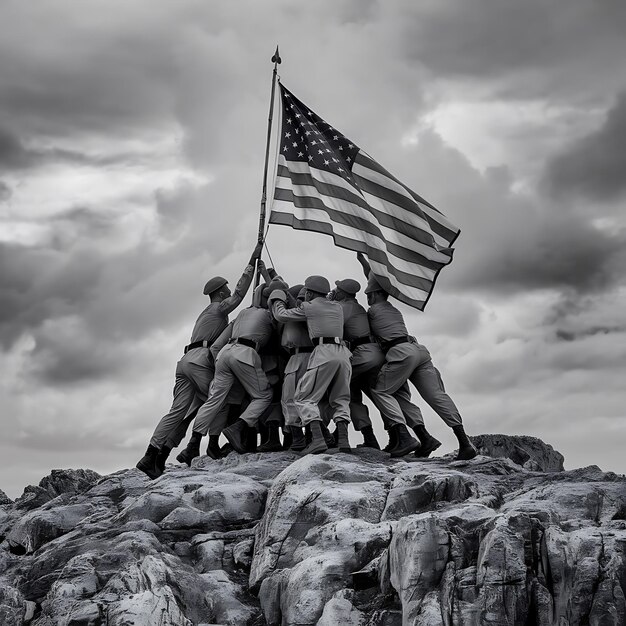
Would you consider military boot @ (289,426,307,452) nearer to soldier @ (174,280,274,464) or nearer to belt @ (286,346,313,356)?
soldier @ (174,280,274,464)

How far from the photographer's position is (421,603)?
13180 mm

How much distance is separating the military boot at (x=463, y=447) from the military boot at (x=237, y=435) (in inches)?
151

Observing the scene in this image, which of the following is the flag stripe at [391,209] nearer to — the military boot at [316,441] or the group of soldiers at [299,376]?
the group of soldiers at [299,376]

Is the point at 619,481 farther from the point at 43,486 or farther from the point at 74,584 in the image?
the point at 43,486

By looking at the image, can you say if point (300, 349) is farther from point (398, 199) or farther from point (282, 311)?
point (398, 199)

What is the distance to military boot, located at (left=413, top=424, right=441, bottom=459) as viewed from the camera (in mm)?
21359

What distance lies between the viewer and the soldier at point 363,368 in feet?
68.9

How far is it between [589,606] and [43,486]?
47.5 feet

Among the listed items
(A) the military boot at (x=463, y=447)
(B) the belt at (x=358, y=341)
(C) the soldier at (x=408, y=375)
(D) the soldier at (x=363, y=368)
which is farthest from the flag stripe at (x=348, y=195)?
(A) the military boot at (x=463, y=447)

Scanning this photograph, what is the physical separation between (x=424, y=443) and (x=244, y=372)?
11.6ft

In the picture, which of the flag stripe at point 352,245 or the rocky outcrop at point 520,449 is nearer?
the flag stripe at point 352,245

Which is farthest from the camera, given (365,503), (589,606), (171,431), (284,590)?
(171,431)

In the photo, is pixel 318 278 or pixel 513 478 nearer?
pixel 513 478

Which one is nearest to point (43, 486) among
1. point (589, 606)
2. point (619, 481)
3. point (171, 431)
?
point (171, 431)
